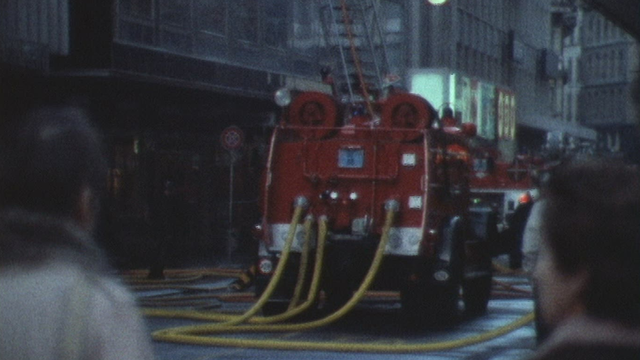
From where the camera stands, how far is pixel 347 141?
17.6 m

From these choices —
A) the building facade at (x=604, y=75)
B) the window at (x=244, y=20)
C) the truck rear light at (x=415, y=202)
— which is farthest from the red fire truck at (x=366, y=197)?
the building facade at (x=604, y=75)

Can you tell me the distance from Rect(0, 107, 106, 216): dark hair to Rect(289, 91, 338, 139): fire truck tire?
47.2 feet

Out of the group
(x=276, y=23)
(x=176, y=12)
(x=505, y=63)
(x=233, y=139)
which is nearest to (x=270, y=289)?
(x=233, y=139)

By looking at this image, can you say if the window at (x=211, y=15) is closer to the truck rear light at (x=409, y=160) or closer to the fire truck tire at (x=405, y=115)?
the fire truck tire at (x=405, y=115)

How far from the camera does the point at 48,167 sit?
325 centimetres

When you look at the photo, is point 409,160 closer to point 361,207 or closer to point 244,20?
point 361,207

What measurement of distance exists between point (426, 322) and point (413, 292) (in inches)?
24.7

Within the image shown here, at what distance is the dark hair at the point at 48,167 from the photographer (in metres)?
3.25

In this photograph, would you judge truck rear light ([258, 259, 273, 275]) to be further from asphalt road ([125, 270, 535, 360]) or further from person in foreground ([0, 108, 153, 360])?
person in foreground ([0, 108, 153, 360])

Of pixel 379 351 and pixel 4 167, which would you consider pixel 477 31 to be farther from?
pixel 4 167

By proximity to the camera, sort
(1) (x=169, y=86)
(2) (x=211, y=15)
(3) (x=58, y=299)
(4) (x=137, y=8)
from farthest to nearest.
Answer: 1. (2) (x=211, y=15)
2. (1) (x=169, y=86)
3. (4) (x=137, y=8)
4. (3) (x=58, y=299)

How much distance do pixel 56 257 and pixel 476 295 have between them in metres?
16.9

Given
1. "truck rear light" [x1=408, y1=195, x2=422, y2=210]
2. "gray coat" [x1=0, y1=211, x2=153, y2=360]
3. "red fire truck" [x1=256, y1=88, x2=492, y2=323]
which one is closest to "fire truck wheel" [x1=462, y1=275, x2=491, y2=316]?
"red fire truck" [x1=256, y1=88, x2=492, y2=323]

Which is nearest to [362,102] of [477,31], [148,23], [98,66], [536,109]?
[98,66]
